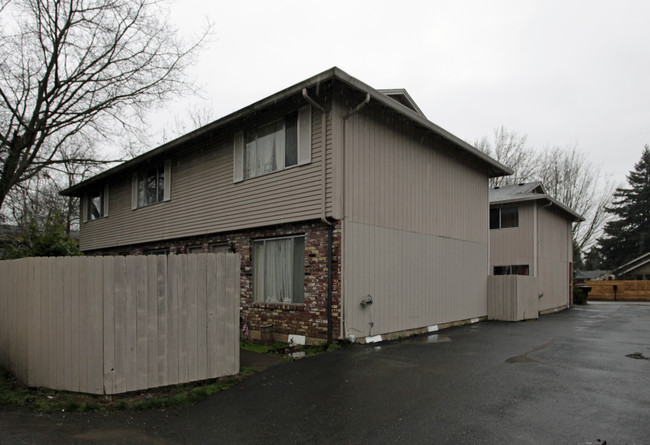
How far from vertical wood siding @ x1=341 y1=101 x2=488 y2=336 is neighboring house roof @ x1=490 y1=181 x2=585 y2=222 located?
521cm

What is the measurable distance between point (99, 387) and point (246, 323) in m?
5.10

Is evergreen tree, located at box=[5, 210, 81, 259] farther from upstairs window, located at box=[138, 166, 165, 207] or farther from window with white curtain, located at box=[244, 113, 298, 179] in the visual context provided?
window with white curtain, located at box=[244, 113, 298, 179]

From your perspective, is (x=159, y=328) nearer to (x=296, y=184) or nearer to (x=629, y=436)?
(x=296, y=184)

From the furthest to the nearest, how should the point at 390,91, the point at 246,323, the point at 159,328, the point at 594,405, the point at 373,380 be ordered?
the point at 390,91
the point at 246,323
the point at 373,380
the point at 159,328
the point at 594,405

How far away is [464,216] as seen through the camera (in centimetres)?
1367

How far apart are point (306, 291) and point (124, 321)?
4345 millimetres

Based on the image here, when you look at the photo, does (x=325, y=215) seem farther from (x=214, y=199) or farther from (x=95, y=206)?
(x=95, y=206)

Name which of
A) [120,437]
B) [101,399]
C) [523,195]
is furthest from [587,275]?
[120,437]


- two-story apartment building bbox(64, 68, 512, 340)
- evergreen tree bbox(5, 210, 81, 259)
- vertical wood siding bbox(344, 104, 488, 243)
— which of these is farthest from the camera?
evergreen tree bbox(5, 210, 81, 259)

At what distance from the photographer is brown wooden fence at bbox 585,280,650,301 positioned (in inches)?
1273

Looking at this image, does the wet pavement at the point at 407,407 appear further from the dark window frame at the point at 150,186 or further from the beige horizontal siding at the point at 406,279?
the dark window frame at the point at 150,186

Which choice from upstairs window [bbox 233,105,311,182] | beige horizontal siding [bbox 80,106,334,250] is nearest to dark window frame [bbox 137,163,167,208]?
beige horizontal siding [bbox 80,106,334,250]

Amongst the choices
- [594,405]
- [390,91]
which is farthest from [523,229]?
[594,405]

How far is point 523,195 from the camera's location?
61.4ft
